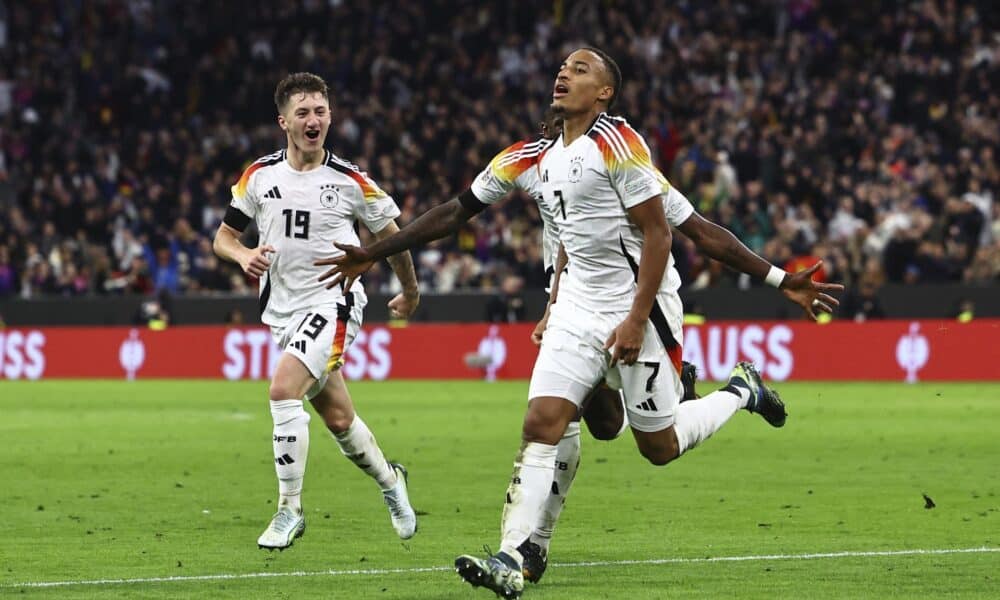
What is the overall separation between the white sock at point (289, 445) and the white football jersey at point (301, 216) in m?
0.61

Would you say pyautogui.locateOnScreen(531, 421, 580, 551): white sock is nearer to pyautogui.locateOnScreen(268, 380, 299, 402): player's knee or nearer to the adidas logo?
the adidas logo

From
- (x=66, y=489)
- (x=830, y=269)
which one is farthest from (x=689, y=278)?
(x=66, y=489)

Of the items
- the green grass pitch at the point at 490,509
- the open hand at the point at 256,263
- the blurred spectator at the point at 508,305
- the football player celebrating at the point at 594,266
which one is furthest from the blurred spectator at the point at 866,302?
the football player celebrating at the point at 594,266

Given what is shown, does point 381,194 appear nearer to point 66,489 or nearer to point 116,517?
point 116,517

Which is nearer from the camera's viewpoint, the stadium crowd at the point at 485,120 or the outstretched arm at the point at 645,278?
the outstretched arm at the point at 645,278

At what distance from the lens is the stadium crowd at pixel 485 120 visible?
2755 cm

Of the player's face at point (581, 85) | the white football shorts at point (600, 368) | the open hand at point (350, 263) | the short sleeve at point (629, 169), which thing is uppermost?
the player's face at point (581, 85)

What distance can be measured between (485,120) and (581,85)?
2542cm

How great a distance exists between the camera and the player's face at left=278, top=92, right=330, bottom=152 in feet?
31.1

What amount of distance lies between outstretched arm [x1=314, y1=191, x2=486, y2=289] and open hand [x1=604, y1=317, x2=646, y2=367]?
92 cm

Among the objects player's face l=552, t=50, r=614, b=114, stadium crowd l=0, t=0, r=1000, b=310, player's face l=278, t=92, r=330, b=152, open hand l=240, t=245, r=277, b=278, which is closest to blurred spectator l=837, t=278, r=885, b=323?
stadium crowd l=0, t=0, r=1000, b=310

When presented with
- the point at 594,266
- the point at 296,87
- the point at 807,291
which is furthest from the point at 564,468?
the point at 296,87

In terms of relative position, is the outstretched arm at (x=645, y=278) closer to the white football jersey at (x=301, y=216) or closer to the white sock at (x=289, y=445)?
the white sock at (x=289, y=445)

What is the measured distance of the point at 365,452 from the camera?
9.57m
